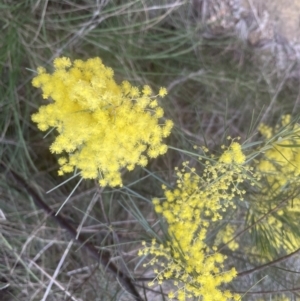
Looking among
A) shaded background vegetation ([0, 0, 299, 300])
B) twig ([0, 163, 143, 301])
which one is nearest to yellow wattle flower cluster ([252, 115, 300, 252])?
shaded background vegetation ([0, 0, 299, 300])

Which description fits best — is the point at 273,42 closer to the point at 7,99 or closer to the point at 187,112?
the point at 187,112

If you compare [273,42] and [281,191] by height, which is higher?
[273,42]

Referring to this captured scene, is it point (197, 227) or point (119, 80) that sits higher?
point (119, 80)

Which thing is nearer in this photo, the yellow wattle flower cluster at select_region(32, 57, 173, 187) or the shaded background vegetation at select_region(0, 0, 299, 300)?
the yellow wattle flower cluster at select_region(32, 57, 173, 187)

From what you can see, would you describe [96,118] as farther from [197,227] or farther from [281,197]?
[281,197]

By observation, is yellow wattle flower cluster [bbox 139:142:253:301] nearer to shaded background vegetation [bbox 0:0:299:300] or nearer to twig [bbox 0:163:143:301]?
shaded background vegetation [bbox 0:0:299:300]

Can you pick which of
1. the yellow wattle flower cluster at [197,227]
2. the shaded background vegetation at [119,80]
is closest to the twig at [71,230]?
the shaded background vegetation at [119,80]

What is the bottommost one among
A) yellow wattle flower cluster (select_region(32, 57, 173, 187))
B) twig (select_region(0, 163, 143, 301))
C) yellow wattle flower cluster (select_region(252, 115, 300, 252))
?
twig (select_region(0, 163, 143, 301))

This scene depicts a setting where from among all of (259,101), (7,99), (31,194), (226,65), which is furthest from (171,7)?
(31,194)

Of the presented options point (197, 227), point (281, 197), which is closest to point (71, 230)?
point (197, 227)
